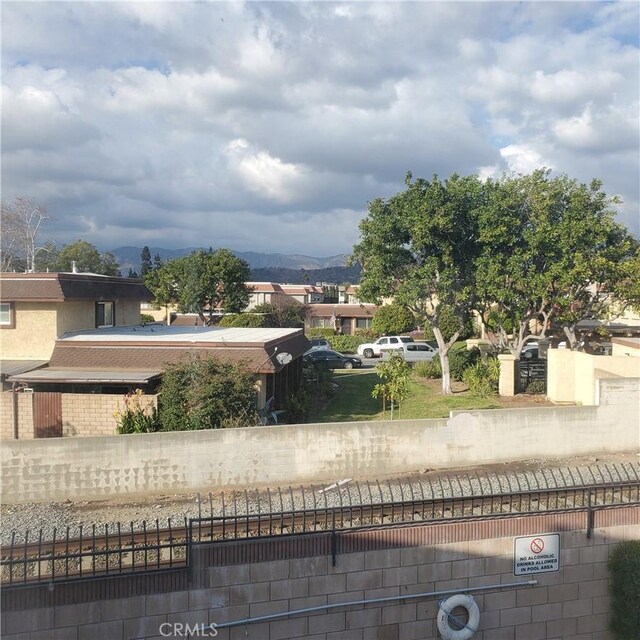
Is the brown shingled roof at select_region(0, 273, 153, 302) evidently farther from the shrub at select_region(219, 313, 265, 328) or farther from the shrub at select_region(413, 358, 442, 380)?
the shrub at select_region(219, 313, 265, 328)

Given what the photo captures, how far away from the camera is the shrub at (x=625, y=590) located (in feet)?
29.1

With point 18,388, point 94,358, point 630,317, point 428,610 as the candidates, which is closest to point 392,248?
point 94,358


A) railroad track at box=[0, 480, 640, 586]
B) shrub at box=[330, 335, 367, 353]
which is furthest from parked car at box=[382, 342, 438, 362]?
railroad track at box=[0, 480, 640, 586]

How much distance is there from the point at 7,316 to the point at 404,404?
12.9 meters

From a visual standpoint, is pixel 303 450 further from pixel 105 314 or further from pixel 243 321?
pixel 243 321

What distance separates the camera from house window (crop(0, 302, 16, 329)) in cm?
1714

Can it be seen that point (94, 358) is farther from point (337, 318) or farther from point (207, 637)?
point (337, 318)

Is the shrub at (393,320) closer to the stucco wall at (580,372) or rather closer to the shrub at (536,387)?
the shrub at (536,387)

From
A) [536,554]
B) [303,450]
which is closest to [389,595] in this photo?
[536,554]

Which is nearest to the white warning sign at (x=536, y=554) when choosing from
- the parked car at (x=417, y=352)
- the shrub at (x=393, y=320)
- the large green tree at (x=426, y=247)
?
the large green tree at (x=426, y=247)

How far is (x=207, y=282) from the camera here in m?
40.6

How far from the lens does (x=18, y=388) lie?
15.4 meters

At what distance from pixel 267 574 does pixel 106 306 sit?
15209 millimetres

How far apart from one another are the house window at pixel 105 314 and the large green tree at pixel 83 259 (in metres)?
46.5
